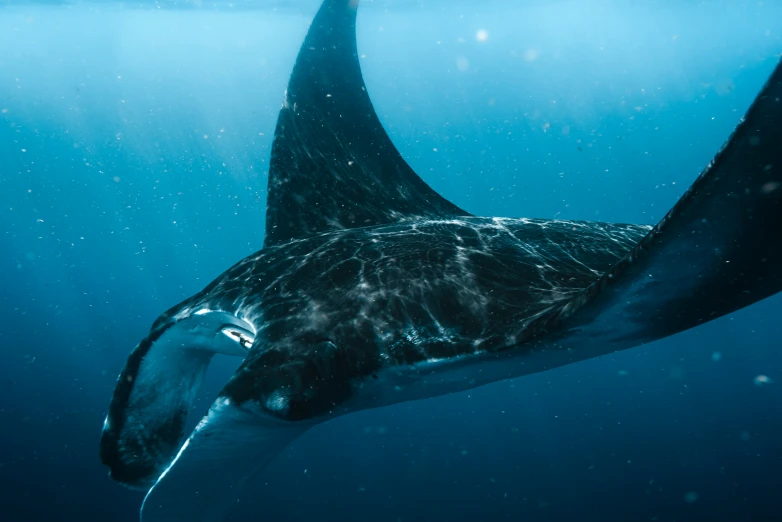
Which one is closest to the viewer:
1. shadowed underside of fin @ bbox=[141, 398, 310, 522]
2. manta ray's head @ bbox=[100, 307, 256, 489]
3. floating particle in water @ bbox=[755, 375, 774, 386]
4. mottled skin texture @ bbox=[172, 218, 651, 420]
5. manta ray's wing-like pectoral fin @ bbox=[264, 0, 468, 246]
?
shadowed underside of fin @ bbox=[141, 398, 310, 522]

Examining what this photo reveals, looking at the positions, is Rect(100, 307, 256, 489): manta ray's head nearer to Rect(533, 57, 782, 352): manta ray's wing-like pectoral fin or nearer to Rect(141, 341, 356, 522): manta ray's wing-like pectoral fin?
Rect(141, 341, 356, 522): manta ray's wing-like pectoral fin

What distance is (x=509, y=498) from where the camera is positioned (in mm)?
10188

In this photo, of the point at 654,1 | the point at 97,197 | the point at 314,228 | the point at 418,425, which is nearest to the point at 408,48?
the point at 654,1

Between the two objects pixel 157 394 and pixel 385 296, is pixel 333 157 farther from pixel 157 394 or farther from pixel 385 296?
pixel 157 394

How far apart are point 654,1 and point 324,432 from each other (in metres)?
35.2

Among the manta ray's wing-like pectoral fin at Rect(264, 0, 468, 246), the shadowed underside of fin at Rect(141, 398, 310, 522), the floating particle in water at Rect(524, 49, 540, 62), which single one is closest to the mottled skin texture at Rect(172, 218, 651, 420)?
the shadowed underside of fin at Rect(141, 398, 310, 522)

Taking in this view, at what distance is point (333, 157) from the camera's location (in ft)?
15.9

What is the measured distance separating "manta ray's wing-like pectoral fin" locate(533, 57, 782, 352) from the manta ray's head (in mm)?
1925

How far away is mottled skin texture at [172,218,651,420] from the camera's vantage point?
2057 mm

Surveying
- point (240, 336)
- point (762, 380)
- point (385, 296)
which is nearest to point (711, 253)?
point (385, 296)

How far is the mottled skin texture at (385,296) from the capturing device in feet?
6.75

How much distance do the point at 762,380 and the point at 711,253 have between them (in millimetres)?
24243

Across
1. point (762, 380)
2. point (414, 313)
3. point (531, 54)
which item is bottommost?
point (762, 380)

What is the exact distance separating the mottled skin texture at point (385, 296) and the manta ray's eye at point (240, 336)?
0.24 m
